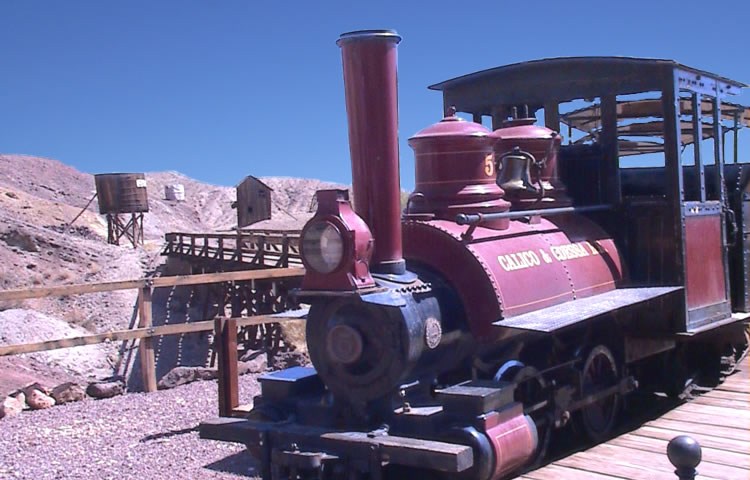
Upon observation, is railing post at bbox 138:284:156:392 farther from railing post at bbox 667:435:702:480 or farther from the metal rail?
railing post at bbox 667:435:702:480

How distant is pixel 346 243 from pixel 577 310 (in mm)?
1706

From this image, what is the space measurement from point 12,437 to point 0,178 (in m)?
44.0

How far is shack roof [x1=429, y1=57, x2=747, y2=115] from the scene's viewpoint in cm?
768

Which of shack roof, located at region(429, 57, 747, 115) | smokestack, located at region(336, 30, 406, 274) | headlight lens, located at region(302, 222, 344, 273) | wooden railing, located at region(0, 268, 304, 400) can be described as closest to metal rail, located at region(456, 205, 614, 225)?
smokestack, located at region(336, 30, 406, 274)

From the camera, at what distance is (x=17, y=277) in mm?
27547

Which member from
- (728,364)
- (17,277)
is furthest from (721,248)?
(17,277)

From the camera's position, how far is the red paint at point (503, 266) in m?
5.76

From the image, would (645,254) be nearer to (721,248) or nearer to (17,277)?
(721,248)

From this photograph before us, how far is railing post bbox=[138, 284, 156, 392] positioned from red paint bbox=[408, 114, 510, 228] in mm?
4385

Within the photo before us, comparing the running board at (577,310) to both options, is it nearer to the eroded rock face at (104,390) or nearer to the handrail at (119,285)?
the handrail at (119,285)

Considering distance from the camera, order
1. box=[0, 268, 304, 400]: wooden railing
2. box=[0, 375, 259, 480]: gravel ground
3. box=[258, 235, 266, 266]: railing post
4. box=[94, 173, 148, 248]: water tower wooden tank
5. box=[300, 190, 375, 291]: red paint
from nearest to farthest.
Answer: box=[300, 190, 375, 291]: red paint → box=[0, 375, 259, 480]: gravel ground → box=[0, 268, 304, 400]: wooden railing → box=[258, 235, 266, 266]: railing post → box=[94, 173, 148, 248]: water tower wooden tank

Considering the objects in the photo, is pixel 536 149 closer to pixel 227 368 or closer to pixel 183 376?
pixel 227 368

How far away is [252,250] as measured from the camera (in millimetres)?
25875

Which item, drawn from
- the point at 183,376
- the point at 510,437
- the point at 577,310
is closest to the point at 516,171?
the point at 577,310
